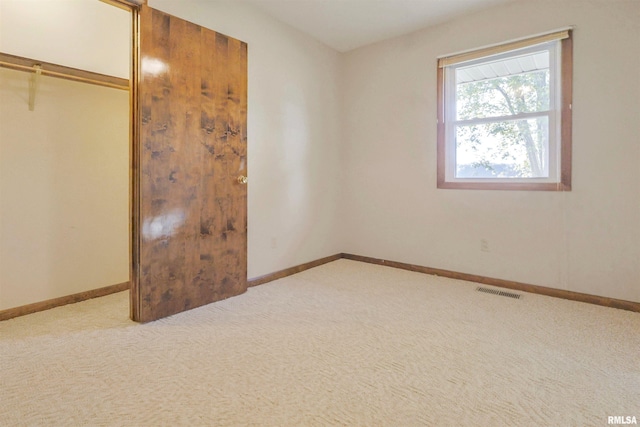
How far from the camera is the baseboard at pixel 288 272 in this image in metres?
3.22

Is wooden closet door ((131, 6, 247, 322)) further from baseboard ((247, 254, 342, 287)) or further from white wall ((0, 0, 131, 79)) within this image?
white wall ((0, 0, 131, 79))

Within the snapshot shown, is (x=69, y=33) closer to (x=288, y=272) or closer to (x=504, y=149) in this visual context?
(x=288, y=272)

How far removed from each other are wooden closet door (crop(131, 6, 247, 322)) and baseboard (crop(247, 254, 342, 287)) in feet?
0.77

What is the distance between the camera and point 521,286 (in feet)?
10.1

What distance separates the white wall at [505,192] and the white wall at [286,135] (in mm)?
306

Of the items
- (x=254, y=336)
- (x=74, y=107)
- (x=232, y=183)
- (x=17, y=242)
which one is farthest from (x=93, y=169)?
(x=254, y=336)

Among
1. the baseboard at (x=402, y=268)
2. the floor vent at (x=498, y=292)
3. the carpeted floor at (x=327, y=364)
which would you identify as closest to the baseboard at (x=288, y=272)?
the baseboard at (x=402, y=268)

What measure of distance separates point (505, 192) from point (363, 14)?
2.13 metres

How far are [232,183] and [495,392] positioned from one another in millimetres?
2282

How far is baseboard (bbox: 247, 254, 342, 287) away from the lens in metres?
3.22

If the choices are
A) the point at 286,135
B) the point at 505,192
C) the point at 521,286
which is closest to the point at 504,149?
the point at 505,192

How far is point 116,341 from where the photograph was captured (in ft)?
6.77

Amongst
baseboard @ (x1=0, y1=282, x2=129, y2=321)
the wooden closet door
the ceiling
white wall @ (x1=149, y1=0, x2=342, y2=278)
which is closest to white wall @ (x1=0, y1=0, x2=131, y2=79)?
the wooden closet door

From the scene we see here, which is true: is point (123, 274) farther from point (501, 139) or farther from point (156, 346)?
point (501, 139)
